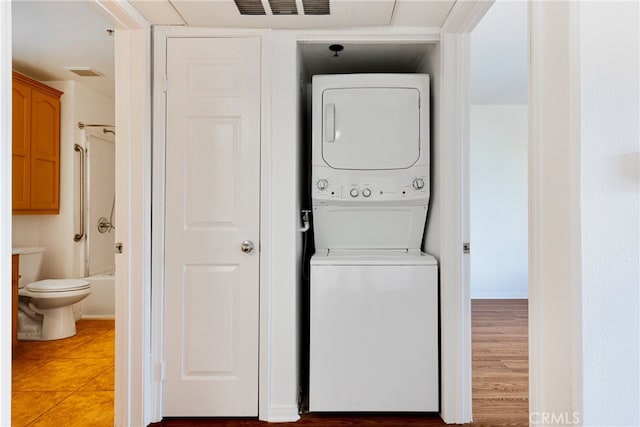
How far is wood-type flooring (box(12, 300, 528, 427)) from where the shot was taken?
6.84 feet

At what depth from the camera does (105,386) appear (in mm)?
2492

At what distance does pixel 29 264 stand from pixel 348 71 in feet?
10.3

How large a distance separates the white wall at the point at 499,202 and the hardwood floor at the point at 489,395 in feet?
3.70

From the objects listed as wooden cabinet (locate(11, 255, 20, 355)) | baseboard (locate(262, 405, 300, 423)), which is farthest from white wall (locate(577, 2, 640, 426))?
wooden cabinet (locate(11, 255, 20, 355))

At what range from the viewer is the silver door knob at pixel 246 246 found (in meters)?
2.09

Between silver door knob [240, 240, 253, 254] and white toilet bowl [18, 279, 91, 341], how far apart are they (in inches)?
83.1

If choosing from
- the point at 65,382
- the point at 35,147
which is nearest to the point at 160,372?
the point at 65,382

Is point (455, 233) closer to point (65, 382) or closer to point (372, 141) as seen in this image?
point (372, 141)

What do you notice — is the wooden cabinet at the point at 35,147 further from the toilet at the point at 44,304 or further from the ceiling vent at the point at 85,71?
the toilet at the point at 44,304

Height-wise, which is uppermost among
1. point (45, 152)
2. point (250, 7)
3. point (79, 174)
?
point (250, 7)

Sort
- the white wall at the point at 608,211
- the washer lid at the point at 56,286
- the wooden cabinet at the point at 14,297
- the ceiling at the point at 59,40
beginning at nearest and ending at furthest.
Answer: the white wall at the point at 608,211 → the ceiling at the point at 59,40 → the wooden cabinet at the point at 14,297 → the washer lid at the point at 56,286

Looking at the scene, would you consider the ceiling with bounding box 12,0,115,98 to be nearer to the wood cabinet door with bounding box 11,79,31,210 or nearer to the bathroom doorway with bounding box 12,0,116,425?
the bathroom doorway with bounding box 12,0,116,425

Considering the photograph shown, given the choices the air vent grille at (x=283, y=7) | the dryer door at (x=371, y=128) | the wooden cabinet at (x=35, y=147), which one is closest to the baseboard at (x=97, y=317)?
the wooden cabinet at (x=35, y=147)

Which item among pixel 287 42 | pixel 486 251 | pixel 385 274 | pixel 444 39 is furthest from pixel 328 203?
pixel 486 251
